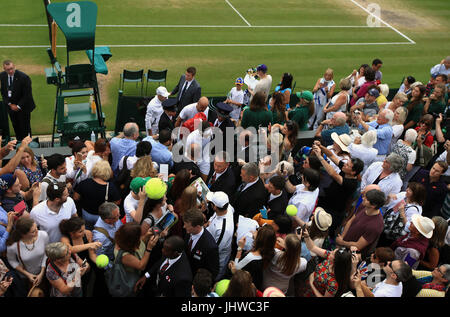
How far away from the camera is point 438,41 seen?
66.7 feet

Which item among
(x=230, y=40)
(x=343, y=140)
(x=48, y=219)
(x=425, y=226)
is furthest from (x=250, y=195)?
(x=230, y=40)

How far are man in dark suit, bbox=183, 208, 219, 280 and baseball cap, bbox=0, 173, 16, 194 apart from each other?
96.1 inches

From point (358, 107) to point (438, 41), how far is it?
13334 mm

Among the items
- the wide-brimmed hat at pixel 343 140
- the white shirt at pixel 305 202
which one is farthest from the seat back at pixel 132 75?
the white shirt at pixel 305 202

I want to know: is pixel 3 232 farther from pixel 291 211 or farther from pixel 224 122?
pixel 224 122

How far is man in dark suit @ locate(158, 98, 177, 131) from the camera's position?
28.1 ft

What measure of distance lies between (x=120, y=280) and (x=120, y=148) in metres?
2.57

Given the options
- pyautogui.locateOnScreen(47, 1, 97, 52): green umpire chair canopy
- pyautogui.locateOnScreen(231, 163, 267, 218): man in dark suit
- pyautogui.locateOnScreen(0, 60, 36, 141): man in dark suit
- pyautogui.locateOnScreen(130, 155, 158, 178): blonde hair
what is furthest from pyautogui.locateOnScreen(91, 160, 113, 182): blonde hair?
pyautogui.locateOnScreen(0, 60, 36, 141): man in dark suit

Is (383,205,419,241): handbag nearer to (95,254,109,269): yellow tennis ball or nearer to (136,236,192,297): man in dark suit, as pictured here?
(136,236,192,297): man in dark suit

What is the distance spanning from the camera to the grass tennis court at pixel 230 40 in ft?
48.4

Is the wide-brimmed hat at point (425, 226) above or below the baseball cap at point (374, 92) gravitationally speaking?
below

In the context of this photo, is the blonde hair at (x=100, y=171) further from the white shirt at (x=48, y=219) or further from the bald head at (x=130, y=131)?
the bald head at (x=130, y=131)

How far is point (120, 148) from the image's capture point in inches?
278

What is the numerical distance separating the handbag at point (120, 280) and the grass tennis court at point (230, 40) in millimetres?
7336
